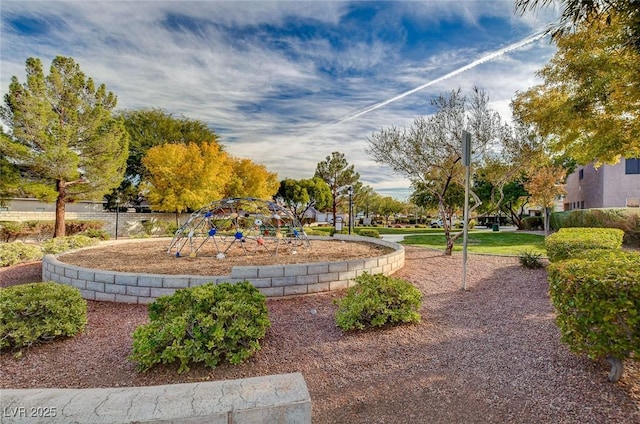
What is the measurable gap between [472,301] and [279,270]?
331 centimetres

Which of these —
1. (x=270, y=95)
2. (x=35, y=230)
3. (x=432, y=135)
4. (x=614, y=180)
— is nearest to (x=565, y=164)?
(x=614, y=180)

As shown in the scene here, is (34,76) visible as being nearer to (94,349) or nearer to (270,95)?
(270,95)

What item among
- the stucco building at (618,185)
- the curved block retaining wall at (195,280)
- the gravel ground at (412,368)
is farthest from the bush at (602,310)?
the stucco building at (618,185)

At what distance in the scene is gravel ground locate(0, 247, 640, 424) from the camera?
7.73 feet

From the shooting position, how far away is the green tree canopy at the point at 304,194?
3278 centimetres

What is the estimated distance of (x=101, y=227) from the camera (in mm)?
19500

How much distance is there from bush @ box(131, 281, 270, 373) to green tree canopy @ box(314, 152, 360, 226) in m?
29.1

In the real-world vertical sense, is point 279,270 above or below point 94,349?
above

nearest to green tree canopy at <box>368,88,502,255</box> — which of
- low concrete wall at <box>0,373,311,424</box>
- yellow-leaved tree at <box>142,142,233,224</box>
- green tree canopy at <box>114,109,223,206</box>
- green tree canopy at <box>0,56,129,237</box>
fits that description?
low concrete wall at <box>0,373,311,424</box>

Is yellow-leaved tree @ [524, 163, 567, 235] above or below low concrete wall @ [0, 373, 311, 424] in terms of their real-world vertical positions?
above

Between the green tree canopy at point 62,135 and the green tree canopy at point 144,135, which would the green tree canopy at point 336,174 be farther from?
the green tree canopy at point 62,135

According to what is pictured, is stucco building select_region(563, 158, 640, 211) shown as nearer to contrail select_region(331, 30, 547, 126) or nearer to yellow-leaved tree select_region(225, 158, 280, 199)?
contrail select_region(331, 30, 547, 126)

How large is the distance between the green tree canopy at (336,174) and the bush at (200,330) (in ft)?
95.5

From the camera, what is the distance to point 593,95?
6.62m
